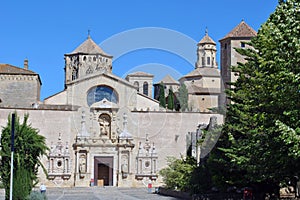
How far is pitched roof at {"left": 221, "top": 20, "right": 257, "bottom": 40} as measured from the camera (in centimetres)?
4797

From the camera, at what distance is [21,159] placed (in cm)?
1828

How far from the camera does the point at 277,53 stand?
1419 centimetres

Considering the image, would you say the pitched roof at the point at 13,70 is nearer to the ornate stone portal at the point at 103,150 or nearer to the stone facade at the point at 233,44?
the ornate stone portal at the point at 103,150

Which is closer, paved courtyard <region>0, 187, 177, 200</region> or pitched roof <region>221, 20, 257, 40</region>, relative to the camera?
paved courtyard <region>0, 187, 177, 200</region>

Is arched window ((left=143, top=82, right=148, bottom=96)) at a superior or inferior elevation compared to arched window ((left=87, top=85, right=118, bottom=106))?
superior

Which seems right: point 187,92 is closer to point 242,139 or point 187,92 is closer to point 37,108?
point 37,108

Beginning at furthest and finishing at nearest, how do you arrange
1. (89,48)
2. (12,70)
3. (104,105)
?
(89,48), (12,70), (104,105)

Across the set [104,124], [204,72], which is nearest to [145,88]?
[204,72]

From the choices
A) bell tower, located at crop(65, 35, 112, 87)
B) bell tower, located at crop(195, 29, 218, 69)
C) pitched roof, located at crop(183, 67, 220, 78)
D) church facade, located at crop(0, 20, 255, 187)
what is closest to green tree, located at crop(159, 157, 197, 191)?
church facade, located at crop(0, 20, 255, 187)

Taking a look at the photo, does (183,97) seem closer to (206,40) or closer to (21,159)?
(206,40)

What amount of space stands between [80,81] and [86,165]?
717cm

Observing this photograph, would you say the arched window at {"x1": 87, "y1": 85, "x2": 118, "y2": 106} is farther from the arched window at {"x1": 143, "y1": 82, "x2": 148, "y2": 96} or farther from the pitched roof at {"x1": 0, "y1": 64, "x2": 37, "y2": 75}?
the arched window at {"x1": 143, "y1": 82, "x2": 148, "y2": 96}

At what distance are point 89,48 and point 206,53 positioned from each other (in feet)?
99.6

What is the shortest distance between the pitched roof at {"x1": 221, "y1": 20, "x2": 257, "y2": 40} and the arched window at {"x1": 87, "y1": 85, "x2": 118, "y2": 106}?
36.7 ft
